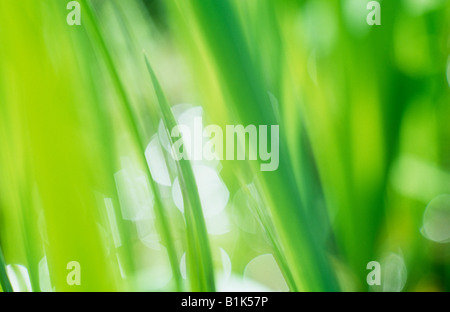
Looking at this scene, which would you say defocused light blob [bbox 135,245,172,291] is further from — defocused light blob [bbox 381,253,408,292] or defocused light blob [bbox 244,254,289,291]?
defocused light blob [bbox 381,253,408,292]

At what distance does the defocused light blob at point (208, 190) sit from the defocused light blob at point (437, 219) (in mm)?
171

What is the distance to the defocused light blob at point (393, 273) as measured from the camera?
342mm

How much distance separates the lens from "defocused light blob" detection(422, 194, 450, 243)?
349 millimetres

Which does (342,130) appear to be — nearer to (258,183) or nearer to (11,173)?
(258,183)

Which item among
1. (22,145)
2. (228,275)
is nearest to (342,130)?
(228,275)

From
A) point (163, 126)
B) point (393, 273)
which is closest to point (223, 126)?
point (163, 126)

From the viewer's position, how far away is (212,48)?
0.95 feet

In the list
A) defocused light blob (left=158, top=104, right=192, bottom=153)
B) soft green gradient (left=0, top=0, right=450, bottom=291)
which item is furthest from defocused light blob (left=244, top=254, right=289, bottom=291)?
defocused light blob (left=158, top=104, right=192, bottom=153)

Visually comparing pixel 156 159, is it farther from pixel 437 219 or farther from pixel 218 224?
pixel 437 219

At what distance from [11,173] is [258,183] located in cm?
22

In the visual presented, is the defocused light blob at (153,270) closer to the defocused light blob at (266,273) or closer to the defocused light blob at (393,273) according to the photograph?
the defocused light blob at (266,273)

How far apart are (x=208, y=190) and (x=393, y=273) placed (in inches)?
6.7

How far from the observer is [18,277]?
1.25ft
